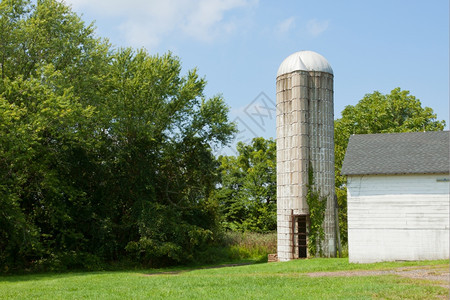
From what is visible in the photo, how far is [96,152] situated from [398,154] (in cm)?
1509

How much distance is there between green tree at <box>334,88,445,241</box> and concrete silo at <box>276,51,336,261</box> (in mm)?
9685

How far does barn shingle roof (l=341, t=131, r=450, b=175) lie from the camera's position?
61.0 ft

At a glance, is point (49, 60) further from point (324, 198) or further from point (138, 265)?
point (324, 198)

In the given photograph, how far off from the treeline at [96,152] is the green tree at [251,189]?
1169 cm

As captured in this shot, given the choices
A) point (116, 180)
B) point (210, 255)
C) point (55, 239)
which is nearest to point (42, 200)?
point (55, 239)

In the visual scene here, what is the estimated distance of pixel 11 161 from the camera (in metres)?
20.7

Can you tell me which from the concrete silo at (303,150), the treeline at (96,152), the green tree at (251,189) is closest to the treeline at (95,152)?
the treeline at (96,152)

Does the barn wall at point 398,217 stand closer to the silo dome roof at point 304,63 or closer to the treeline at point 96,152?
the silo dome roof at point 304,63

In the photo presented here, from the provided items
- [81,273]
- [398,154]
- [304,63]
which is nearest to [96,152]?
[81,273]

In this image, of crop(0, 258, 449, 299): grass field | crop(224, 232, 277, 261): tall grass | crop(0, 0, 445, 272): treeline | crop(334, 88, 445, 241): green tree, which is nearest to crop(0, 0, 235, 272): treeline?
crop(0, 0, 445, 272): treeline

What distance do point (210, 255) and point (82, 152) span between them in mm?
8720

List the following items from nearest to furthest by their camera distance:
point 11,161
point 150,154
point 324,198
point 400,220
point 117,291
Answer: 1. point 117,291
2. point 400,220
3. point 11,161
4. point 324,198
5. point 150,154

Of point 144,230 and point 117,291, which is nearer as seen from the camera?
point 117,291

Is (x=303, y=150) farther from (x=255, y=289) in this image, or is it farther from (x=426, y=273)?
(x=255, y=289)
